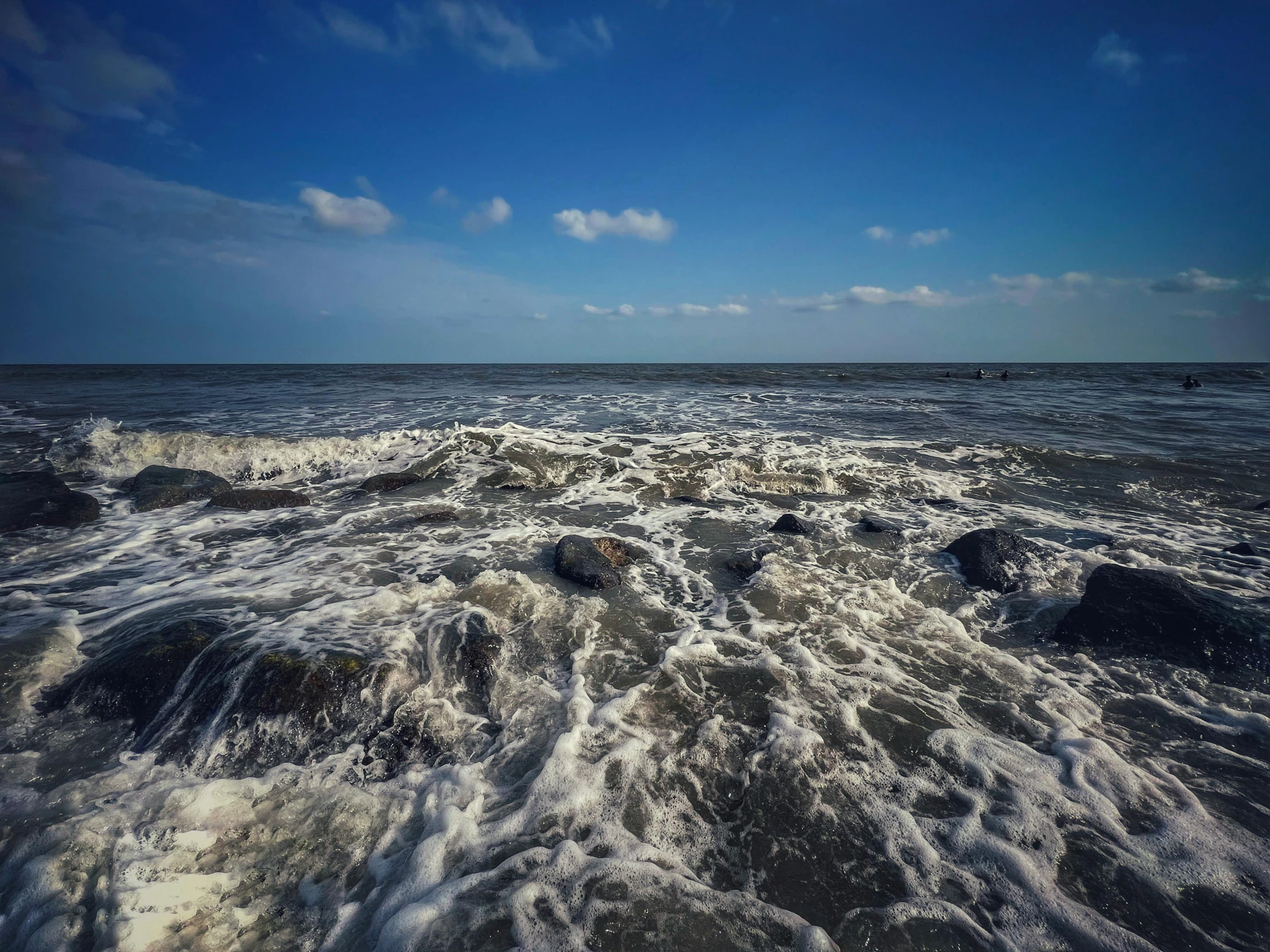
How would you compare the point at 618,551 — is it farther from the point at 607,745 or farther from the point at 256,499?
the point at 256,499

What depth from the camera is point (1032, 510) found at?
723 cm

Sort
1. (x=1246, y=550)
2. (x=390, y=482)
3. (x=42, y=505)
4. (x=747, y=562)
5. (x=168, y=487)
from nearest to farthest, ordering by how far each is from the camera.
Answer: (x=747, y=562) < (x=1246, y=550) < (x=42, y=505) < (x=168, y=487) < (x=390, y=482)

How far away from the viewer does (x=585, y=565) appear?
16.5ft

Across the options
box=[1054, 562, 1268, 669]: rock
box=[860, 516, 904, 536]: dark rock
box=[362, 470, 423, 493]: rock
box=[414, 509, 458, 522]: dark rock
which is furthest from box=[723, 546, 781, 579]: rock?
box=[362, 470, 423, 493]: rock

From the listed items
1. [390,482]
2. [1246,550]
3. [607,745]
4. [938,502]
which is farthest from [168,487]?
[1246,550]

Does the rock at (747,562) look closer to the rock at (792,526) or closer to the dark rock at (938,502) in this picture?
the rock at (792,526)

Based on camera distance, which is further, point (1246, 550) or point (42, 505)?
point (42, 505)

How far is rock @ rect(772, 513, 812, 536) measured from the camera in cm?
624

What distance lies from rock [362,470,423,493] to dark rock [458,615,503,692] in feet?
16.5

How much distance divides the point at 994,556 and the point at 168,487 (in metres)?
10.8

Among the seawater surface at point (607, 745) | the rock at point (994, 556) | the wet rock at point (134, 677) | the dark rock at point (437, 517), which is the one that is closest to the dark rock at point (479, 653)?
the seawater surface at point (607, 745)

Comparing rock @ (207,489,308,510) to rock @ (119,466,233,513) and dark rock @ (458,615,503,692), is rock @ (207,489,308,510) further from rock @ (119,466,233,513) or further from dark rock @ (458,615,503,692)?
dark rock @ (458,615,503,692)

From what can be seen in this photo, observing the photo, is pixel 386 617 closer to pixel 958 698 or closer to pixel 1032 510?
pixel 958 698

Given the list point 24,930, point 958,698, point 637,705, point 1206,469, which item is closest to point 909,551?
point 958,698
